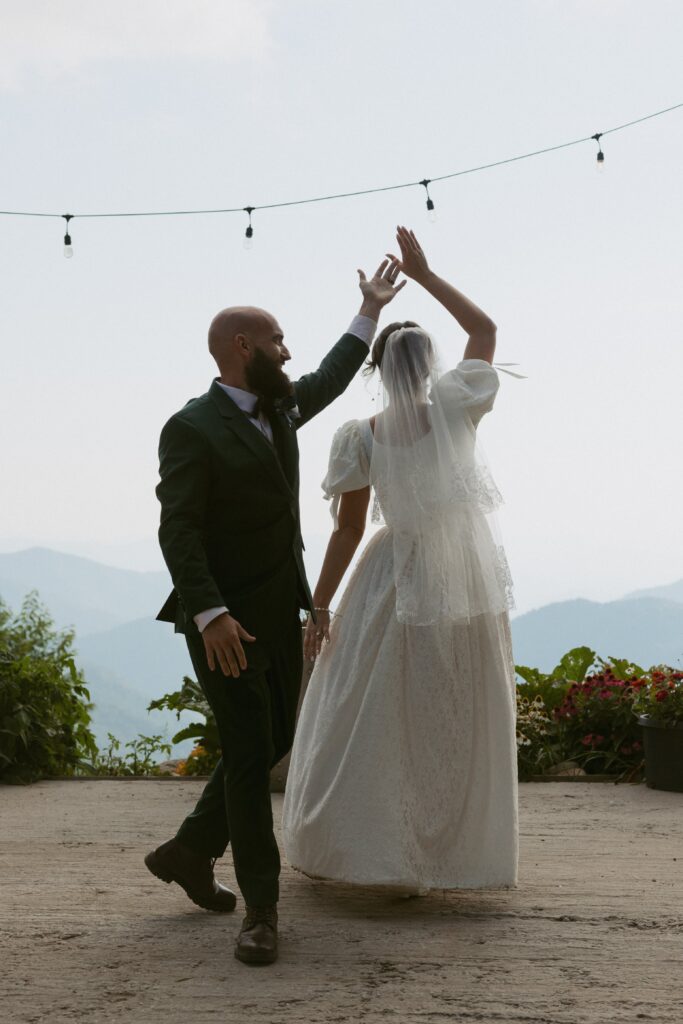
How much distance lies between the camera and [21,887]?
4059 millimetres

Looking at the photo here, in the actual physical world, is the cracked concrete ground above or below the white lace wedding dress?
below

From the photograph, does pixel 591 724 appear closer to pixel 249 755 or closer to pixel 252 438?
pixel 249 755

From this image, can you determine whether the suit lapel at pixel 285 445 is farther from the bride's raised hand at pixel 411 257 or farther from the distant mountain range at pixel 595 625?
the distant mountain range at pixel 595 625

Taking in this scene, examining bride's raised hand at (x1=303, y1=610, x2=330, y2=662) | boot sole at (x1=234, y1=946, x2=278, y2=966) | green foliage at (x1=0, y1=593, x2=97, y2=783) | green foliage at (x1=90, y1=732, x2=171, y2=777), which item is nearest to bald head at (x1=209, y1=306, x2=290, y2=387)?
bride's raised hand at (x1=303, y1=610, x2=330, y2=662)

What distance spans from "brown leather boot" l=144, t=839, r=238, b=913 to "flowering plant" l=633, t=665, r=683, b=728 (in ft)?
10.7

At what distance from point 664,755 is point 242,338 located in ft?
12.5

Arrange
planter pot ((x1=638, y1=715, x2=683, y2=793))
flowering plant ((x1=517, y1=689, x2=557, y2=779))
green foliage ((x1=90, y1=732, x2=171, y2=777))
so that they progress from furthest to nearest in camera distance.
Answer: green foliage ((x1=90, y1=732, x2=171, y2=777))
flowering plant ((x1=517, y1=689, x2=557, y2=779))
planter pot ((x1=638, y1=715, x2=683, y2=793))

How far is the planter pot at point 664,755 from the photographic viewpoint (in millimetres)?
6199

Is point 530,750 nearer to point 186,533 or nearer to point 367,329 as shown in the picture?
point 367,329

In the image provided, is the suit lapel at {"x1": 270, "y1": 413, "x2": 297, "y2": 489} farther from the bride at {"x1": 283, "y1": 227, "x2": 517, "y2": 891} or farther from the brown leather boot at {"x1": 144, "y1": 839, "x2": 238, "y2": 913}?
the brown leather boot at {"x1": 144, "y1": 839, "x2": 238, "y2": 913}

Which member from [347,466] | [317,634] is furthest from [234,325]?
[317,634]

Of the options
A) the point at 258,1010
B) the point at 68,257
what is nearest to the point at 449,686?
the point at 258,1010

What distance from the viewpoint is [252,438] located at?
334cm

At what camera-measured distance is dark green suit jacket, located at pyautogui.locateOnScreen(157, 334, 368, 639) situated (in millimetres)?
3225
